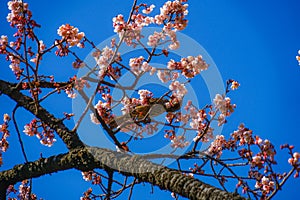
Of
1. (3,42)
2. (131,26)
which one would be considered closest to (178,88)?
(131,26)

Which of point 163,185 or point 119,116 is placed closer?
point 163,185

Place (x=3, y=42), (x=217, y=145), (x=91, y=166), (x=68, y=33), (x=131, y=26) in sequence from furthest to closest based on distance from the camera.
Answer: (x=217, y=145)
(x=131, y=26)
(x=3, y=42)
(x=68, y=33)
(x=91, y=166)

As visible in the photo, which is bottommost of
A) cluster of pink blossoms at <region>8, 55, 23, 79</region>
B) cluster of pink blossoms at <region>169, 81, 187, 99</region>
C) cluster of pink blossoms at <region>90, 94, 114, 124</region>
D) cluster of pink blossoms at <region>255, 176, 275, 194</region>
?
cluster of pink blossoms at <region>255, 176, 275, 194</region>

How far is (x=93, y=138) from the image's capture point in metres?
6.04

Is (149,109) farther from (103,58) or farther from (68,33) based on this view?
(68,33)

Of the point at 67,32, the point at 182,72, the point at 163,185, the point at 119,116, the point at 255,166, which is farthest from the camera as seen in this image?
the point at 119,116

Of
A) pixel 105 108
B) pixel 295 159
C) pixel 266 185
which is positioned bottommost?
pixel 295 159

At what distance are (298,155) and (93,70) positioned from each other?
277 cm

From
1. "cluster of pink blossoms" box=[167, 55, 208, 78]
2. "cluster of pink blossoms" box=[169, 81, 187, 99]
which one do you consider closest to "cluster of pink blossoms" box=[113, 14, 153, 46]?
"cluster of pink blossoms" box=[167, 55, 208, 78]

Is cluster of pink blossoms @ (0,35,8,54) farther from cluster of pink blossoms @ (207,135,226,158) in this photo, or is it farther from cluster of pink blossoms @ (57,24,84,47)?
cluster of pink blossoms @ (207,135,226,158)

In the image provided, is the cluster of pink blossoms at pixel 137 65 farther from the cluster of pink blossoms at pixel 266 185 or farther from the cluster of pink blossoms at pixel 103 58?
the cluster of pink blossoms at pixel 266 185

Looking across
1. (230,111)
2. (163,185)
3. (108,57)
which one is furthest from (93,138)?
(163,185)

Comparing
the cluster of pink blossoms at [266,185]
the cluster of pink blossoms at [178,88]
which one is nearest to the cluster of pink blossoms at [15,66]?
the cluster of pink blossoms at [178,88]

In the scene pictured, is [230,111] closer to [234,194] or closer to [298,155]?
[298,155]
